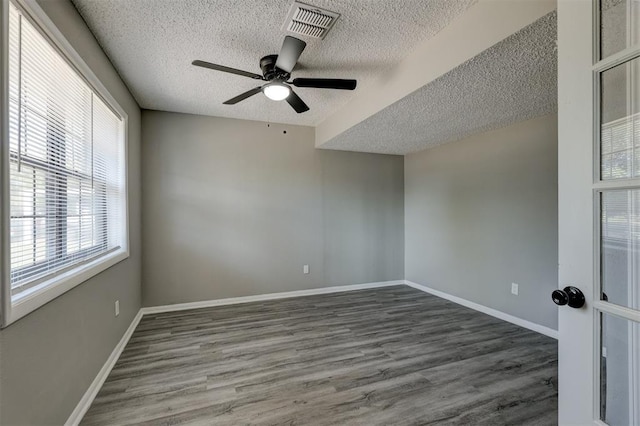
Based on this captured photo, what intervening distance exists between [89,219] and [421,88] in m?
2.69

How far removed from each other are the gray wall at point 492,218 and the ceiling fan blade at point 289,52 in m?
2.67

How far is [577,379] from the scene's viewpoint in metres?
0.99

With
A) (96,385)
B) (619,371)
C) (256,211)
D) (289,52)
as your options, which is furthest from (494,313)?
(96,385)

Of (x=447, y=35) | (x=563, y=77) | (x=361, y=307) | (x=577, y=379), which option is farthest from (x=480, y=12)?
(x=361, y=307)

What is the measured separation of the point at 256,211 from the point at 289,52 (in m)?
2.48

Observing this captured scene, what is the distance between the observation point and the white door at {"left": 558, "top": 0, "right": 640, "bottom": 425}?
86cm

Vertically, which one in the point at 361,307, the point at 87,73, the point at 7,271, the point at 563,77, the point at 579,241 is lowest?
the point at 361,307

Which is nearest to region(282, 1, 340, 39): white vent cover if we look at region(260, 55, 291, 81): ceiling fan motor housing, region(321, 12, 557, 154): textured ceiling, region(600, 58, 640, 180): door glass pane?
region(260, 55, 291, 81): ceiling fan motor housing

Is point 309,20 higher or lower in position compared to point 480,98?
higher

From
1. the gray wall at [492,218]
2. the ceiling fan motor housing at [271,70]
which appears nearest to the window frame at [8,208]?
the ceiling fan motor housing at [271,70]

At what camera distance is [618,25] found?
0.89m

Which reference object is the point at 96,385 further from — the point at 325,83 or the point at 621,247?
the point at 621,247

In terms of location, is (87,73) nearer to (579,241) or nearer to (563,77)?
(563,77)

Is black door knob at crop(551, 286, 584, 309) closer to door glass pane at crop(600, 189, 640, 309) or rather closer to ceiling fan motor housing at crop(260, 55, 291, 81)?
door glass pane at crop(600, 189, 640, 309)
